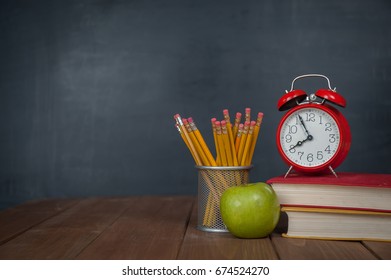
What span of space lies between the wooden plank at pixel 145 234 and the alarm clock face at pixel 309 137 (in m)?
0.34

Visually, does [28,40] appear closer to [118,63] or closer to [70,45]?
[70,45]

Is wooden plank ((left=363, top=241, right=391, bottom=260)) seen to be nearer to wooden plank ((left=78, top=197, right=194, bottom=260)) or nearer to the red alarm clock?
the red alarm clock

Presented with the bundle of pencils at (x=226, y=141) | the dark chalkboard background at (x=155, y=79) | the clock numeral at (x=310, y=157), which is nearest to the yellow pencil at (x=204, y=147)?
the bundle of pencils at (x=226, y=141)

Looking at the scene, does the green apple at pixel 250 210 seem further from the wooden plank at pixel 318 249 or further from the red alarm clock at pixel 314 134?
the red alarm clock at pixel 314 134

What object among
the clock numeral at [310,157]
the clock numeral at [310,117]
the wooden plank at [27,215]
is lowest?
the wooden plank at [27,215]

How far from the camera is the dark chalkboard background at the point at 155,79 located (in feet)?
7.72

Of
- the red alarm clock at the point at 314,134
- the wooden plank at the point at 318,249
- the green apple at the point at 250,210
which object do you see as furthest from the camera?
the red alarm clock at the point at 314,134

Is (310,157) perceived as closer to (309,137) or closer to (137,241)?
(309,137)

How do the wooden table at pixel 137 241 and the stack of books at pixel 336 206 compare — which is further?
the stack of books at pixel 336 206

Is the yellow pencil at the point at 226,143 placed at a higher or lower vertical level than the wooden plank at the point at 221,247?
higher

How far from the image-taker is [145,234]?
4.14 feet

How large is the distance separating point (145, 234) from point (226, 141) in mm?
304

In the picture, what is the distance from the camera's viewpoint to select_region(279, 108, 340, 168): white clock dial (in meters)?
1.29

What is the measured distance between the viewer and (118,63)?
7.99 feet
